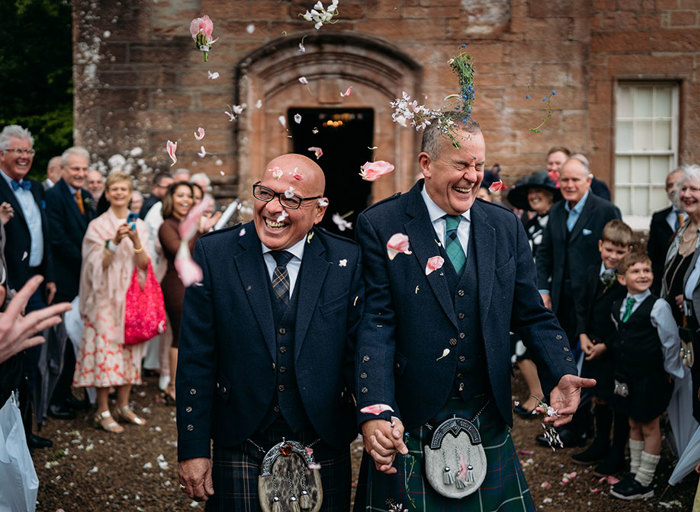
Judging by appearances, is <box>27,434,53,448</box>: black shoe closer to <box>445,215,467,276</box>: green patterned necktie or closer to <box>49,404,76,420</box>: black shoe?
<box>49,404,76,420</box>: black shoe

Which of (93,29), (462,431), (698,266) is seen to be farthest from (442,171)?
(93,29)

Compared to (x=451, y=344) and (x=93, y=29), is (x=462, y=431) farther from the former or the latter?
(x=93, y=29)

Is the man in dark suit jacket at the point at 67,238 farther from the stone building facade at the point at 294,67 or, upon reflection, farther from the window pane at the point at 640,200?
the window pane at the point at 640,200

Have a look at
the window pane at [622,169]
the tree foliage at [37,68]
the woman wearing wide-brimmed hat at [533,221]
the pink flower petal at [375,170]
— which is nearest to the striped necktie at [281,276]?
the pink flower petal at [375,170]

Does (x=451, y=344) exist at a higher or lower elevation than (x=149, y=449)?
higher

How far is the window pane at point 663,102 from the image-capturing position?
11.8m

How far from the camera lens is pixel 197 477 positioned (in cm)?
304

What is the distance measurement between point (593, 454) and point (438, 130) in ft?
12.1

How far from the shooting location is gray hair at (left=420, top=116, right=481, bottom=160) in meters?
3.14

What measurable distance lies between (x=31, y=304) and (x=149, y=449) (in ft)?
4.84

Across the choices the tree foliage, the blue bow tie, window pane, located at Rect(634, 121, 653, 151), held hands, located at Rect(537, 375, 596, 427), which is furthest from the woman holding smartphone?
the tree foliage

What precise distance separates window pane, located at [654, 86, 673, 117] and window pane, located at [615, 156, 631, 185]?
0.81m

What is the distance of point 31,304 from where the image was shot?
598 cm

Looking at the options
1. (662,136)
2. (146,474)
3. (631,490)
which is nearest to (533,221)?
(631,490)
